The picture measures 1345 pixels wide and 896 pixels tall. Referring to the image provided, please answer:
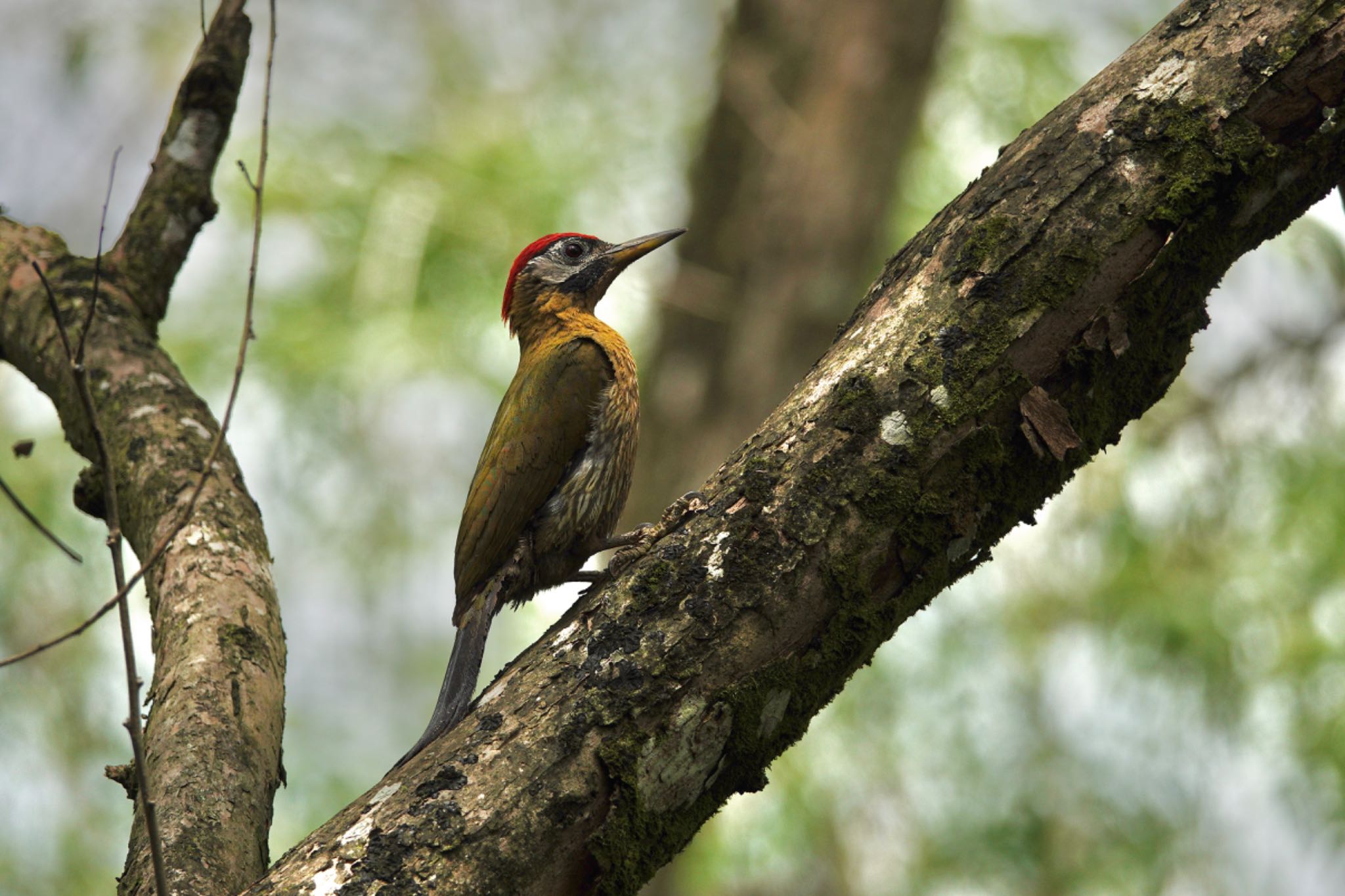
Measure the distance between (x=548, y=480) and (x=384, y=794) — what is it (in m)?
1.68

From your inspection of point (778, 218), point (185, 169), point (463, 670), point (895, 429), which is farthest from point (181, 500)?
point (778, 218)

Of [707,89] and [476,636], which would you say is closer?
[476,636]

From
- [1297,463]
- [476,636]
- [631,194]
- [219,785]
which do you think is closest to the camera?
[219,785]

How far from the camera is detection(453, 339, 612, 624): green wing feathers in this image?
370 cm

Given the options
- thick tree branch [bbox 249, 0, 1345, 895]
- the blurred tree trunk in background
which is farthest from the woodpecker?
the blurred tree trunk in background

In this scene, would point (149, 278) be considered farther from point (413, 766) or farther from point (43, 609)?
point (43, 609)

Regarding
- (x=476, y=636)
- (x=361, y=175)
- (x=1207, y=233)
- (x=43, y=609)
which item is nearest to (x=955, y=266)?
(x=1207, y=233)

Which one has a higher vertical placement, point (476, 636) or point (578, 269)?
point (578, 269)

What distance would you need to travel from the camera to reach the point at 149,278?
3889mm

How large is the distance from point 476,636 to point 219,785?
0.92 metres

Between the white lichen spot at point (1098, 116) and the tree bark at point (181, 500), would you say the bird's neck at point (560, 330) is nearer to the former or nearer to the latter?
the tree bark at point (181, 500)

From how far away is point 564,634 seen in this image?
2.44 m

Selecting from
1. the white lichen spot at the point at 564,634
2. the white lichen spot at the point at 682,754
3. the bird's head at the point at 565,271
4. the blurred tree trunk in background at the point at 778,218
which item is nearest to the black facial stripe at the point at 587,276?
the bird's head at the point at 565,271

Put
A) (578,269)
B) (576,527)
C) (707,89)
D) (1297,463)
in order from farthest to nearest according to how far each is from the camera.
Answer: (707,89) < (1297,463) < (578,269) < (576,527)
